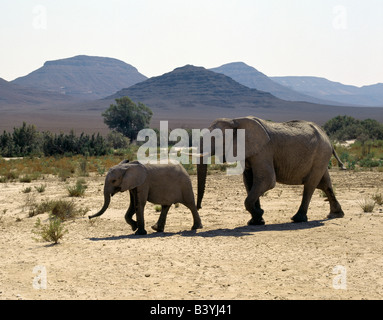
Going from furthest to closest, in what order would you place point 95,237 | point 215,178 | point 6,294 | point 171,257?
point 215,178 → point 95,237 → point 171,257 → point 6,294

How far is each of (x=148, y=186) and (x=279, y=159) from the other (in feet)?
9.83

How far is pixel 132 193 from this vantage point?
10.6 meters

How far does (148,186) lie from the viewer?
1036 cm

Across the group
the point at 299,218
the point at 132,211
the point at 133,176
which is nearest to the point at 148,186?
the point at 133,176

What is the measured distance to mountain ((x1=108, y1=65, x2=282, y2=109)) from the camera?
6535 inches

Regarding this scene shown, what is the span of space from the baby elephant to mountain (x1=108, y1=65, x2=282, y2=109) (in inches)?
5947

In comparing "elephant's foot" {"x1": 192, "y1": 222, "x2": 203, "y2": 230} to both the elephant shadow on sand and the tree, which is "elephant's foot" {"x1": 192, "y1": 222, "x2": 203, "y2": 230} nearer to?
the elephant shadow on sand

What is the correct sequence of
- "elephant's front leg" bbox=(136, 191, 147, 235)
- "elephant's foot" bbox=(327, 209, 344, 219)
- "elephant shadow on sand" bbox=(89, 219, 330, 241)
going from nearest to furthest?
"elephant shadow on sand" bbox=(89, 219, 330, 241), "elephant's front leg" bbox=(136, 191, 147, 235), "elephant's foot" bbox=(327, 209, 344, 219)

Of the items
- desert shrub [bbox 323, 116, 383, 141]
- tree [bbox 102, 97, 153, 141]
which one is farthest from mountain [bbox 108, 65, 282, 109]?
desert shrub [bbox 323, 116, 383, 141]

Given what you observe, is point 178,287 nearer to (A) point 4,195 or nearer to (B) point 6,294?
(B) point 6,294

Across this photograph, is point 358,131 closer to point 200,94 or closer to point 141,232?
point 141,232
